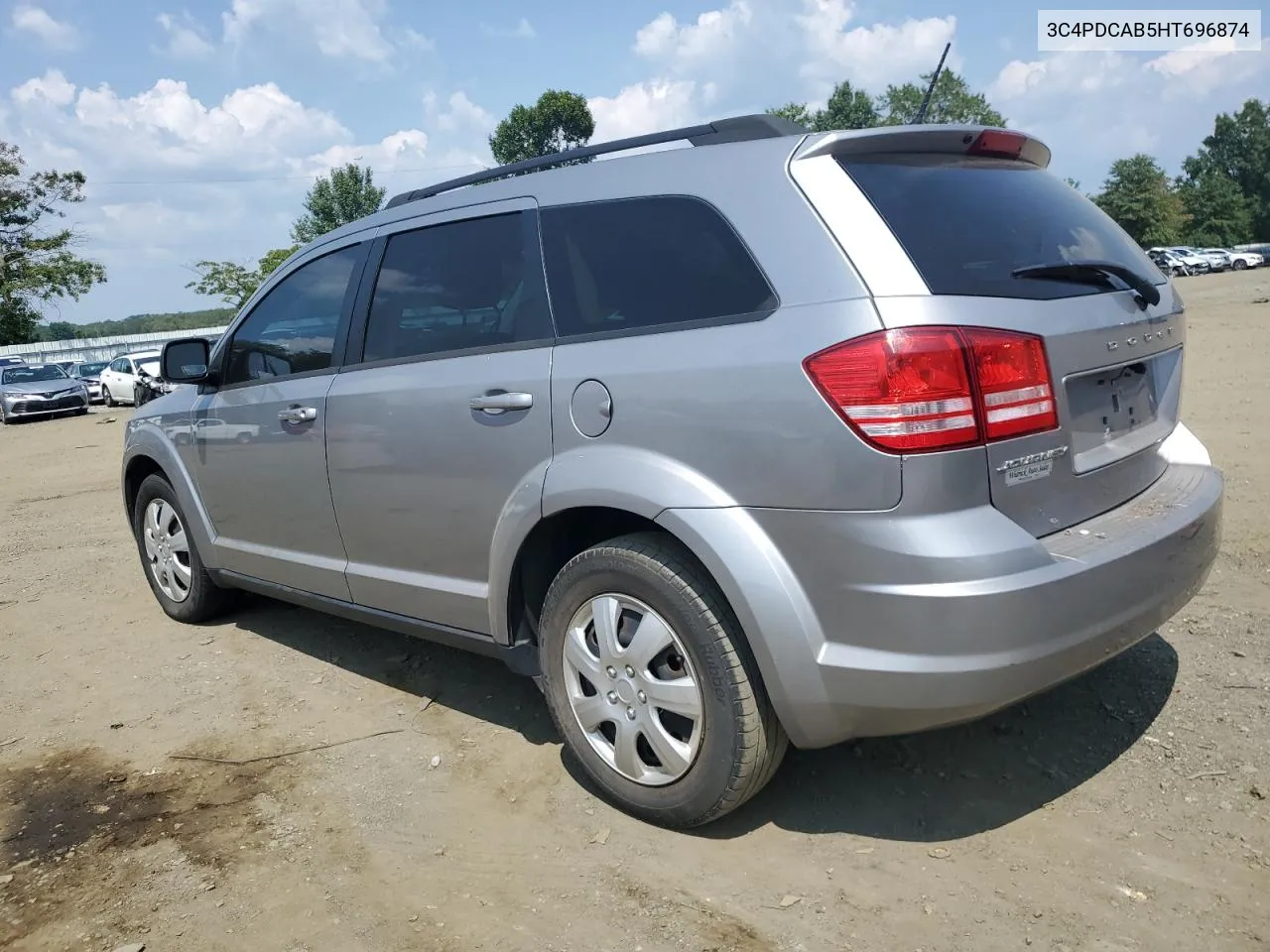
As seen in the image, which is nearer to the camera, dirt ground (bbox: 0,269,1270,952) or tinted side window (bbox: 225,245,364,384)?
dirt ground (bbox: 0,269,1270,952)

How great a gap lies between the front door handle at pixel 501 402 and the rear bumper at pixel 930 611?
0.89 m

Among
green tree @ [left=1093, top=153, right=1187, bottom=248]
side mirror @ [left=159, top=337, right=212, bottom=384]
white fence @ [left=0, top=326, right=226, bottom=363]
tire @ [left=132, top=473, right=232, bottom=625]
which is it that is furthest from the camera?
green tree @ [left=1093, top=153, right=1187, bottom=248]

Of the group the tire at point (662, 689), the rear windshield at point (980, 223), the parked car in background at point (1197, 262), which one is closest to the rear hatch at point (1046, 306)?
the rear windshield at point (980, 223)

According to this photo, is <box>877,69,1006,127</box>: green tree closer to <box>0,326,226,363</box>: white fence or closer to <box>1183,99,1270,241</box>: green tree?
<box>1183,99,1270,241</box>: green tree

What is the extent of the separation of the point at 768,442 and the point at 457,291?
4.91 ft

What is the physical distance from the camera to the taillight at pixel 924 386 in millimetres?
2307

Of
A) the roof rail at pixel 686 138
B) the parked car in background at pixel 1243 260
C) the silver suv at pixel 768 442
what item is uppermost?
the roof rail at pixel 686 138

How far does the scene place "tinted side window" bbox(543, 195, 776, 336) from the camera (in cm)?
266

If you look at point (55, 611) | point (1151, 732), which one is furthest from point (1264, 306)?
point (55, 611)

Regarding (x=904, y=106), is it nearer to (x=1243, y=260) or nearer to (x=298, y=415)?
(x=1243, y=260)

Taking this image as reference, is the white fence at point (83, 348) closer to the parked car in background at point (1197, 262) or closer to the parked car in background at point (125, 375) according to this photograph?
the parked car in background at point (125, 375)

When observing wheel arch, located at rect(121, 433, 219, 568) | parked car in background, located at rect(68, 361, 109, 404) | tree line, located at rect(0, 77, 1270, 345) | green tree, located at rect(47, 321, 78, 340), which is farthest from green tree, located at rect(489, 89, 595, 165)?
wheel arch, located at rect(121, 433, 219, 568)

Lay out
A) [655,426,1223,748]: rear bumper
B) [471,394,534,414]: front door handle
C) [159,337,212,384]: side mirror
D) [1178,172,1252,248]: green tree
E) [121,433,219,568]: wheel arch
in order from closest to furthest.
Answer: [655,426,1223,748]: rear bumper
[471,394,534,414]: front door handle
[159,337,212,384]: side mirror
[121,433,219,568]: wheel arch
[1178,172,1252,248]: green tree

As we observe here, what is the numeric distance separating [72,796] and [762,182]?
3.11 m
